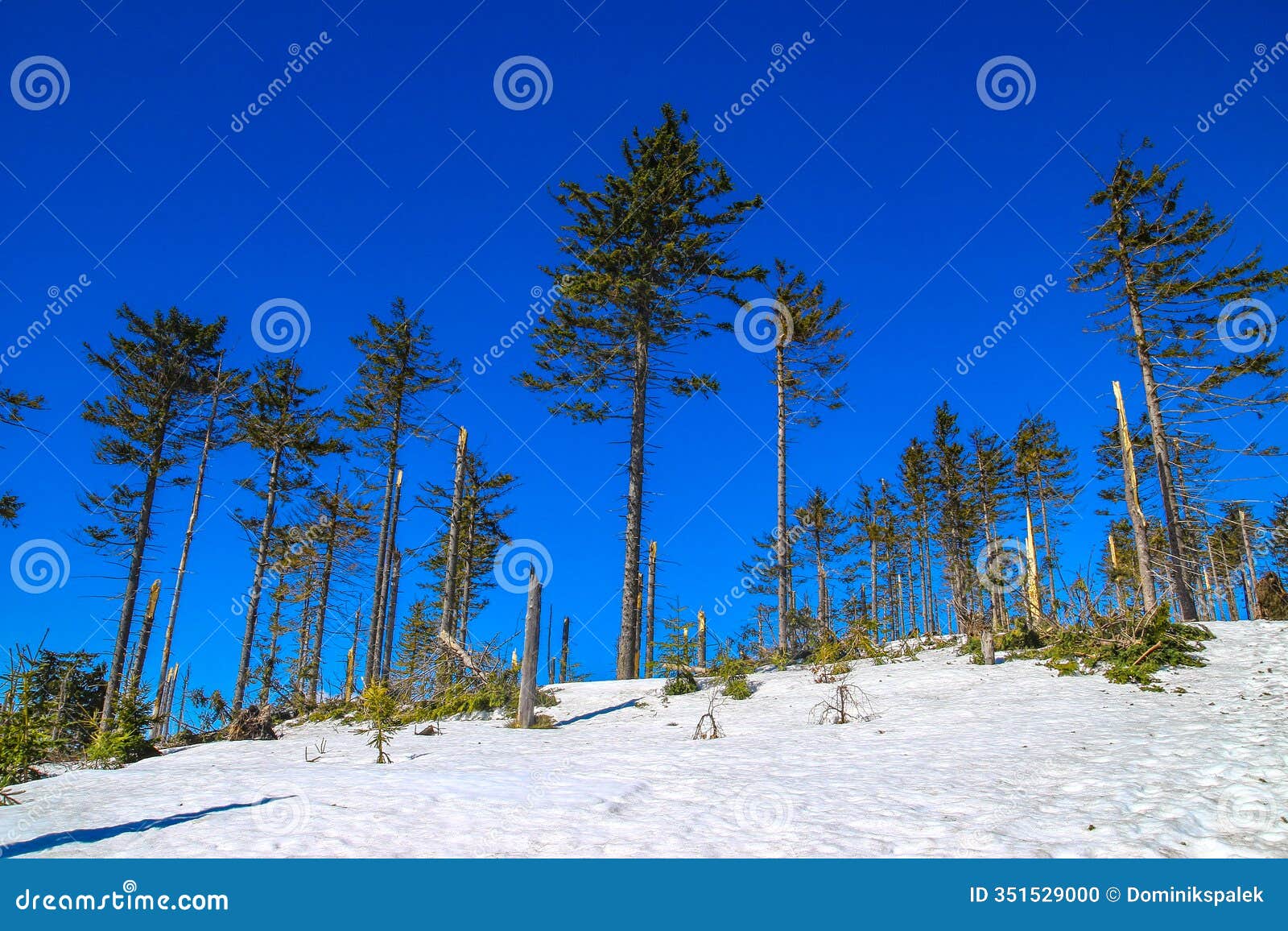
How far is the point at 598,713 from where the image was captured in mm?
13672

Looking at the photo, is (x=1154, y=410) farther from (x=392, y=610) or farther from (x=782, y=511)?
(x=392, y=610)

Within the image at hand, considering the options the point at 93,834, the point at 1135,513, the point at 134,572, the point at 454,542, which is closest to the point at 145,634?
the point at 134,572

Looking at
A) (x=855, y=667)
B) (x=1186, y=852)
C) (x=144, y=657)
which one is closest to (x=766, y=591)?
(x=855, y=667)

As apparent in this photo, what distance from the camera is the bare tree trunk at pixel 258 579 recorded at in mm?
19250

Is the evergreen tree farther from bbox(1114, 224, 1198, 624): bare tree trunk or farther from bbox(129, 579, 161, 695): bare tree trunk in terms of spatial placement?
bbox(1114, 224, 1198, 624): bare tree trunk

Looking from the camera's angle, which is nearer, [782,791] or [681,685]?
[782,791]

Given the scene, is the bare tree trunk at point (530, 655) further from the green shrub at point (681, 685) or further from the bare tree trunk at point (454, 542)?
the bare tree trunk at point (454, 542)

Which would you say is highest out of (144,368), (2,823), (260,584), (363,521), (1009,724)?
(144,368)

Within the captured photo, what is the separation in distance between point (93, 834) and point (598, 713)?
31.9 ft

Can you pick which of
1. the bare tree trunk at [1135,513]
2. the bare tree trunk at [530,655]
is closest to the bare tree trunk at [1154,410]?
the bare tree trunk at [1135,513]

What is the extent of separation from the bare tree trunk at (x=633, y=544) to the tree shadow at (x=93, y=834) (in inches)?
464

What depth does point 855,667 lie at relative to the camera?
52.6 feet

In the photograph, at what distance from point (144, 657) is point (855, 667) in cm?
1913
